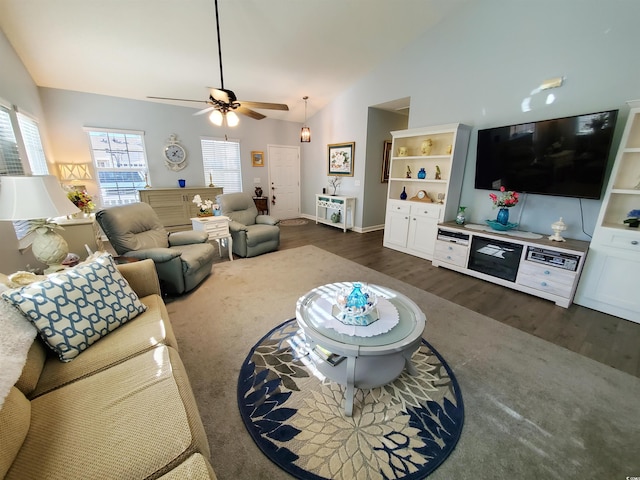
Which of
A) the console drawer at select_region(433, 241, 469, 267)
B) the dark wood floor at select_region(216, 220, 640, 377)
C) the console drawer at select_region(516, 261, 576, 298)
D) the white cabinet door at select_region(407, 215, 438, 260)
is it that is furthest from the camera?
the white cabinet door at select_region(407, 215, 438, 260)

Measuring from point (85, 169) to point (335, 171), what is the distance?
4.83 metres

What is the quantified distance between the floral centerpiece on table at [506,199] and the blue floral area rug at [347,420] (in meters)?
2.31

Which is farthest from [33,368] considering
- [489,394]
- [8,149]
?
[8,149]

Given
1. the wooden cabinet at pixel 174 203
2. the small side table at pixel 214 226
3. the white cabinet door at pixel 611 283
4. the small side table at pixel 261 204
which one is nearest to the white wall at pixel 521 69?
the white cabinet door at pixel 611 283

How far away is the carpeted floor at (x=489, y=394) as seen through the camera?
1272 millimetres

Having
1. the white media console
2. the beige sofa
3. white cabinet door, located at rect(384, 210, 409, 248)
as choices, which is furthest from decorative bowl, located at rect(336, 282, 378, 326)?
white cabinet door, located at rect(384, 210, 409, 248)

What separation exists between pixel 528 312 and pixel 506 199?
1.39 m

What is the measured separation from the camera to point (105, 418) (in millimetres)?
985

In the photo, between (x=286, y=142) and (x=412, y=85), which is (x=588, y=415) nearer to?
(x=412, y=85)

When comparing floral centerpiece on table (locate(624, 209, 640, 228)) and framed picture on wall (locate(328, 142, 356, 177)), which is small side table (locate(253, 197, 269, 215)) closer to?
→ framed picture on wall (locate(328, 142, 356, 177))

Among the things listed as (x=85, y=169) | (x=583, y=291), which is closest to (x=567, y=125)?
(x=583, y=291)

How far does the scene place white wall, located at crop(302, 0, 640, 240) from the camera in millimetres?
2568

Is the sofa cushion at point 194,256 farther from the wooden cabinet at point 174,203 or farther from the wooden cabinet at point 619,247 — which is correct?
the wooden cabinet at point 619,247

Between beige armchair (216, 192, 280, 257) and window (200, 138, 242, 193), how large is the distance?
79.8 inches
